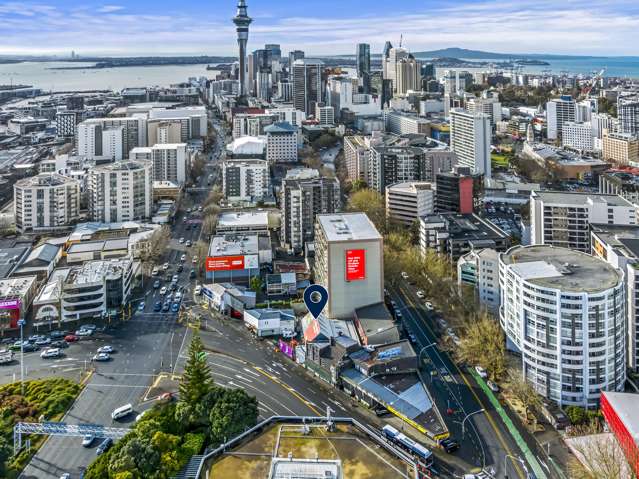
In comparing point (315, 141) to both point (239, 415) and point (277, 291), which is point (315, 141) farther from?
point (239, 415)

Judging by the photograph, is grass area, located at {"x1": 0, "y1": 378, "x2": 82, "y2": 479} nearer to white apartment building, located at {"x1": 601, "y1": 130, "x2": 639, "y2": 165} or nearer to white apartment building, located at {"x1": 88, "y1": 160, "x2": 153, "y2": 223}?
white apartment building, located at {"x1": 88, "y1": 160, "x2": 153, "y2": 223}

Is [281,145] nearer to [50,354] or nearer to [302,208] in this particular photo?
[302,208]

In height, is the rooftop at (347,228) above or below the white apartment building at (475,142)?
below

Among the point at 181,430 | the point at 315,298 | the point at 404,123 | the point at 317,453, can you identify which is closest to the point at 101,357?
the point at 181,430

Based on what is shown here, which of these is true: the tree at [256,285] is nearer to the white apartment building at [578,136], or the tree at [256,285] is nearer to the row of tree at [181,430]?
the row of tree at [181,430]

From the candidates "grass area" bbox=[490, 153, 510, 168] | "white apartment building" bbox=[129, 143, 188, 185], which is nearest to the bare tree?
"white apartment building" bbox=[129, 143, 188, 185]

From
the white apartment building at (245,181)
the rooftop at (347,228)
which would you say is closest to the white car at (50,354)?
the rooftop at (347,228)
